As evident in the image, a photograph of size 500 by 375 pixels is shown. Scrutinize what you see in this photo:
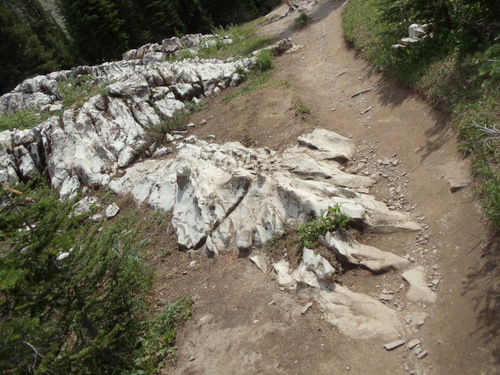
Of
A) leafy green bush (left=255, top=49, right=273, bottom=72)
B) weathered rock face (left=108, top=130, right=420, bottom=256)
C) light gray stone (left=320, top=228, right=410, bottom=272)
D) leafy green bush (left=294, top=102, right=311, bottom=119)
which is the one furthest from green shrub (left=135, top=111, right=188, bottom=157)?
light gray stone (left=320, top=228, right=410, bottom=272)

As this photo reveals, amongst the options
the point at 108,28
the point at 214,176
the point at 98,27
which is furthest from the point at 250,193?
the point at 98,27

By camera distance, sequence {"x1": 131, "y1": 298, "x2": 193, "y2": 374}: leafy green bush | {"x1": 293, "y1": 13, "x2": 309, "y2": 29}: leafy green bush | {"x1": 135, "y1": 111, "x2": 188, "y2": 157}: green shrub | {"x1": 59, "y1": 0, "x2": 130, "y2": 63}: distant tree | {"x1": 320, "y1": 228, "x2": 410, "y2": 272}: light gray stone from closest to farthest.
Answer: {"x1": 320, "y1": 228, "x2": 410, "y2": 272}: light gray stone, {"x1": 131, "y1": 298, "x2": 193, "y2": 374}: leafy green bush, {"x1": 135, "y1": 111, "x2": 188, "y2": 157}: green shrub, {"x1": 293, "y1": 13, "x2": 309, "y2": 29}: leafy green bush, {"x1": 59, "y1": 0, "x2": 130, "y2": 63}: distant tree

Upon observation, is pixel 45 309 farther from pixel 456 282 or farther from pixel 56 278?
pixel 456 282

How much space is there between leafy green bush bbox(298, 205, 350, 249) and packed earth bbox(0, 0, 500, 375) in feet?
0.46

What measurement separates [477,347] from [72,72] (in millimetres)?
25640

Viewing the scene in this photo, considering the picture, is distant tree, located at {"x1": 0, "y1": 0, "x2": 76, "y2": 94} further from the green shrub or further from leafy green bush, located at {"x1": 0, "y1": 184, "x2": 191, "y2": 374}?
leafy green bush, located at {"x1": 0, "y1": 184, "x2": 191, "y2": 374}

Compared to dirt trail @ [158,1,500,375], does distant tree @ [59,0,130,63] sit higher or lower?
higher

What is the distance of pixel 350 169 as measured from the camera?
27.6ft

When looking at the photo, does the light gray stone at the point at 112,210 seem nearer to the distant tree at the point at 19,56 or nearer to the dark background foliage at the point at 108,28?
the dark background foliage at the point at 108,28

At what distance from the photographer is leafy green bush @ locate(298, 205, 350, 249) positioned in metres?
6.39

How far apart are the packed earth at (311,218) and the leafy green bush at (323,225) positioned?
0.14 metres

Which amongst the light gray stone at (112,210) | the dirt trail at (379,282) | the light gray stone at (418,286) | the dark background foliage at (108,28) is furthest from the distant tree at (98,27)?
the light gray stone at (418,286)

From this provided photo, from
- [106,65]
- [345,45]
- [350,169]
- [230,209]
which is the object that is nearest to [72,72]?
[106,65]

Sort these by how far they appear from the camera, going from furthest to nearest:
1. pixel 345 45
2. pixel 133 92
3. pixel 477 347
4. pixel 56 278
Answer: pixel 133 92 < pixel 345 45 < pixel 56 278 < pixel 477 347
